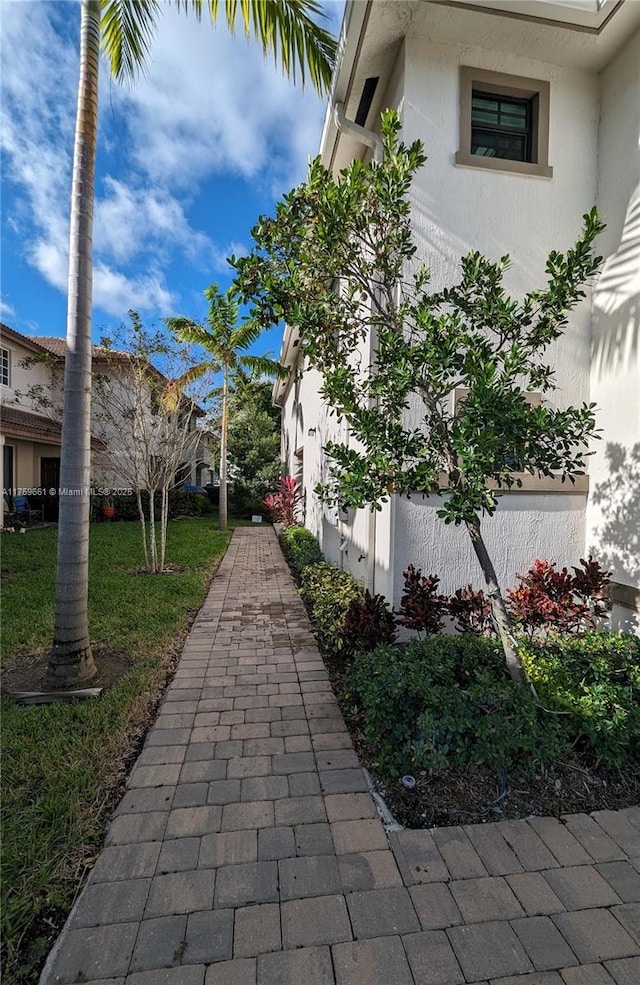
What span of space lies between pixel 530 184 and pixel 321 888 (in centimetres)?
693

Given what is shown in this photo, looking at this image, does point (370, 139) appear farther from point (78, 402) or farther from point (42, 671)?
point (42, 671)

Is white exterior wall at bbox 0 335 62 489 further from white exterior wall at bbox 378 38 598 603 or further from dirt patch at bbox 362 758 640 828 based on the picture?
dirt patch at bbox 362 758 640 828

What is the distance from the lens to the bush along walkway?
2086mm

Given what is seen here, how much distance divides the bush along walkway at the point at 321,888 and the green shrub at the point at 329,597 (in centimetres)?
178

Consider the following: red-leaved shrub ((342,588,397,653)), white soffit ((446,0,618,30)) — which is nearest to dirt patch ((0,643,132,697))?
red-leaved shrub ((342,588,397,653))

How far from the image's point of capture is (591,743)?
3.39 metres

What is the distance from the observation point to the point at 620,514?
16.7ft

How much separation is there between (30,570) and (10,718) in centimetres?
688

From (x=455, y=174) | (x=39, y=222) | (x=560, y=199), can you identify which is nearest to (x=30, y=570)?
(x=39, y=222)

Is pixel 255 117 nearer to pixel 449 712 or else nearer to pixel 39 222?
pixel 39 222

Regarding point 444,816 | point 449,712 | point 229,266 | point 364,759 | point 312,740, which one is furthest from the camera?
point 229,266

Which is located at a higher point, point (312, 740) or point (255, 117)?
point (255, 117)

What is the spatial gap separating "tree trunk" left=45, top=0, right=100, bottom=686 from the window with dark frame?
15.6 m

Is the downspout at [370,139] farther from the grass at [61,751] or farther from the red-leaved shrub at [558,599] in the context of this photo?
the grass at [61,751]
